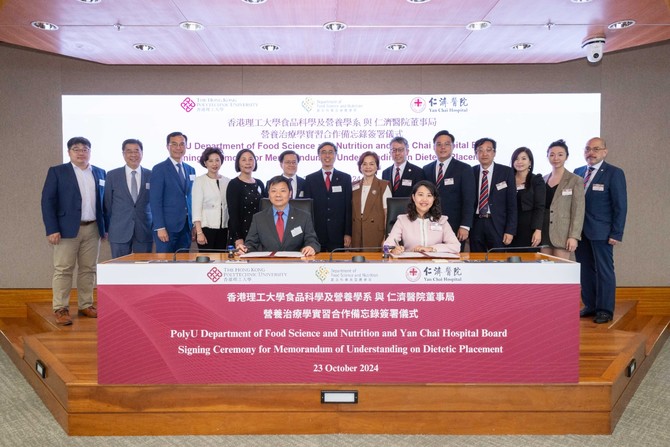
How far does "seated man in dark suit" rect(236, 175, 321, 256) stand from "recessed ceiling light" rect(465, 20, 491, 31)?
1.89 meters

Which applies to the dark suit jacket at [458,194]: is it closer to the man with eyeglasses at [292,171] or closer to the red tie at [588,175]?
the red tie at [588,175]

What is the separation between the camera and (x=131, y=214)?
4059 mm

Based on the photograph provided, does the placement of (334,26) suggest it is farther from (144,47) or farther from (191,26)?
(144,47)

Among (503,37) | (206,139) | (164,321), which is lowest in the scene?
(164,321)

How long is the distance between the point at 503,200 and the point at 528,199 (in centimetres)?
22

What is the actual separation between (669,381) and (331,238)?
8.49 feet

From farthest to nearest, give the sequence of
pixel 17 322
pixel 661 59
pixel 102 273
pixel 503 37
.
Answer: pixel 661 59, pixel 17 322, pixel 503 37, pixel 102 273

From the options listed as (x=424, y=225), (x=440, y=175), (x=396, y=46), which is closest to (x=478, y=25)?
(x=396, y=46)

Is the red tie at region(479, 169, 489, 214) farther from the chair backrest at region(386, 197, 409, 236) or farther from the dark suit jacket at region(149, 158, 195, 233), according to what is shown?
the dark suit jacket at region(149, 158, 195, 233)

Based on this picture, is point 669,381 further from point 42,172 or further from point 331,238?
point 42,172

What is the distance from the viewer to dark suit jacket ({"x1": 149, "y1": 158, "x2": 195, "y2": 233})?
A: 13.2 ft

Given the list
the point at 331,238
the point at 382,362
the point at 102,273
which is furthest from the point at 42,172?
the point at 382,362

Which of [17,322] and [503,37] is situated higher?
[503,37]

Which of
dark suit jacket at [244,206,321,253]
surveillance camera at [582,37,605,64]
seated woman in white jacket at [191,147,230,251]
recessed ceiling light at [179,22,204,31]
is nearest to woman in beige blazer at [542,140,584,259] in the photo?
surveillance camera at [582,37,605,64]
